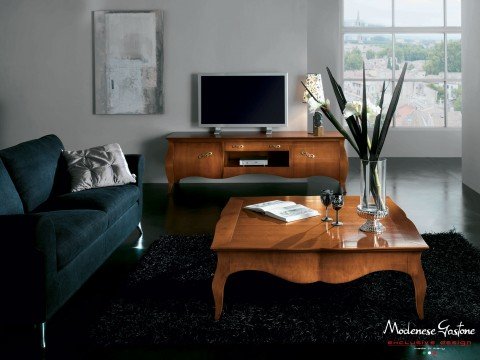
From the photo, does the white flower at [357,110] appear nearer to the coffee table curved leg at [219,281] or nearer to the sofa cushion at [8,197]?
the coffee table curved leg at [219,281]

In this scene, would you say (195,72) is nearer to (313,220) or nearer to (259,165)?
(259,165)

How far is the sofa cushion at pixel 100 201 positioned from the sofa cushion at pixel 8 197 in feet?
1.01

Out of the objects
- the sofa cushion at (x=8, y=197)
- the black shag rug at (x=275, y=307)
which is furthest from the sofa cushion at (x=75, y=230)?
the black shag rug at (x=275, y=307)

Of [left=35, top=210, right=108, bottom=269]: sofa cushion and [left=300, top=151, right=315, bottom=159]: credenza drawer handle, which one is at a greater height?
[left=300, top=151, right=315, bottom=159]: credenza drawer handle

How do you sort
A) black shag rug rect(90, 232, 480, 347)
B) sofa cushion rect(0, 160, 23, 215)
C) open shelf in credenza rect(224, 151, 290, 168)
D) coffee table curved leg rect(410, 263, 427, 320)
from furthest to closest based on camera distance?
open shelf in credenza rect(224, 151, 290, 168) → sofa cushion rect(0, 160, 23, 215) → coffee table curved leg rect(410, 263, 427, 320) → black shag rug rect(90, 232, 480, 347)

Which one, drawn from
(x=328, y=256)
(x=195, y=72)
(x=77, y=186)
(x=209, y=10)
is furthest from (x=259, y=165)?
(x=328, y=256)

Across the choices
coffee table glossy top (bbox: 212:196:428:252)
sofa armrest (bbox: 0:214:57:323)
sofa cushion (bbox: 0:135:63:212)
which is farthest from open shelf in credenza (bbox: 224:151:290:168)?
sofa armrest (bbox: 0:214:57:323)

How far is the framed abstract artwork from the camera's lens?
6.48 metres

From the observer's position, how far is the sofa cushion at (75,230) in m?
2.74

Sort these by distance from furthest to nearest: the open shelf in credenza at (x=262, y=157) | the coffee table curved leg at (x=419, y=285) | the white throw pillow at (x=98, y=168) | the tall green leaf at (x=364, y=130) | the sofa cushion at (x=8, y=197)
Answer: the open shelf in credenza at (x=262, y=157), the white throw pillow at (x=98, y=168), the sofa cushion at (x=8, y=197), the tall green leaf at (x=364, y=130), the coffee table curved leg at (x=419, y=285)

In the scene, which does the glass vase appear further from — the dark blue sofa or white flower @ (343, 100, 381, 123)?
the dark blue sofa

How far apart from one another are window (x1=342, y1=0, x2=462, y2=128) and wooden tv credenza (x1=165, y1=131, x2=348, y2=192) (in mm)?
3229

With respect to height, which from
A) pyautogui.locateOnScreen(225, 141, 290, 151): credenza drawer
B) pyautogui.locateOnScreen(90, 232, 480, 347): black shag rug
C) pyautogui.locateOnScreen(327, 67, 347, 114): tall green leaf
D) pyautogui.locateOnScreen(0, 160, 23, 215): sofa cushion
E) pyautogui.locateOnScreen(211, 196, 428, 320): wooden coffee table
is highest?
pyautogui.locateOnScreen(327, 67, 347, 114): tall green leaf

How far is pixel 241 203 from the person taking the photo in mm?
3621
